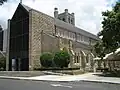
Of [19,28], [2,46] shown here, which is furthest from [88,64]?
[2,46]

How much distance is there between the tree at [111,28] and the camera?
84.2 ft

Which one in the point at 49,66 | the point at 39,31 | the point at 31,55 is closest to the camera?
the point at 49,66

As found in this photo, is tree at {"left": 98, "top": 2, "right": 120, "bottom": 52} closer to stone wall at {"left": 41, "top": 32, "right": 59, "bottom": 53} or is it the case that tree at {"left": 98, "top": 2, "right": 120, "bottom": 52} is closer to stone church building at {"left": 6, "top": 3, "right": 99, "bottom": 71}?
stone church building at {"left": 6, "top": 3, "right": 99, "bottom": 71}

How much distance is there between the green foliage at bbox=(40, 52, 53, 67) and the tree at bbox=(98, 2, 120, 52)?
34.7ft

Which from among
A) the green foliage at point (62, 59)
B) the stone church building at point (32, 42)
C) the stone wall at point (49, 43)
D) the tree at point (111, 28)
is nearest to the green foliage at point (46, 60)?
the green foliage at point (62, 59)

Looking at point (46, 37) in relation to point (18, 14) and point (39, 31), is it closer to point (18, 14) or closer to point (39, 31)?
point (39, 31)

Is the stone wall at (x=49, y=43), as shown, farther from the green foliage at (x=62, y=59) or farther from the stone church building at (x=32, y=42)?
the green foliage at (x=62, y=59)

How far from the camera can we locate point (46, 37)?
41594 mm

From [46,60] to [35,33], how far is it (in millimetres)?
6386

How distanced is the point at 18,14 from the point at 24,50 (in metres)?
7.81

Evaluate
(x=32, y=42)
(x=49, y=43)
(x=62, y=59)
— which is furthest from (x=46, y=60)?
(x=49, y=43)

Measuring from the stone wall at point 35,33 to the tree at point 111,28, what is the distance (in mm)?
14782

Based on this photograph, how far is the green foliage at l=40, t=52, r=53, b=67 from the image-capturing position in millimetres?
35250

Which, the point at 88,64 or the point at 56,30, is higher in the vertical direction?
the point at 56,30
